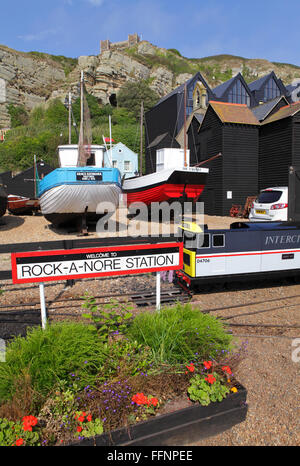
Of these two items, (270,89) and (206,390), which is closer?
(206,390)

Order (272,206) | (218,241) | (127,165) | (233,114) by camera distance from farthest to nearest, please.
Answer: (127,165) → (233,114) → (272,206) → (218,241)

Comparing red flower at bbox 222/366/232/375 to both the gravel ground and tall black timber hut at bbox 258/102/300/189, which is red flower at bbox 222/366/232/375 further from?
tall black timber hut at bbox 258/102/300/189

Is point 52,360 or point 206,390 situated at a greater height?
point 52,360

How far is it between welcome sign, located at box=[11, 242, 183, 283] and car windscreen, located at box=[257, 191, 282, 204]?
8545mm

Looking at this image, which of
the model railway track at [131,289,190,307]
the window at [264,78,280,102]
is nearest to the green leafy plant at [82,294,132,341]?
the model railway track at [131,289,190,307]

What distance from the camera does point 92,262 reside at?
3.98m

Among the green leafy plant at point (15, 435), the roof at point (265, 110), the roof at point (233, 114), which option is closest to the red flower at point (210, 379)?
the green leafy plant at point (15, 435)

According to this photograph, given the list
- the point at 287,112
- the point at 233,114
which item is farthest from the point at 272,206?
the point at 233,114

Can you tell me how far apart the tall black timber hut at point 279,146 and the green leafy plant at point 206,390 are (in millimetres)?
20523

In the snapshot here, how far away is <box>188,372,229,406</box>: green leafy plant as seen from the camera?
2.79 meters

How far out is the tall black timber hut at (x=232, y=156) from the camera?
22.6 m

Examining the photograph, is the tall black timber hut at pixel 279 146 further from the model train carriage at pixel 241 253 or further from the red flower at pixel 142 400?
the red flower at pixel 142 400

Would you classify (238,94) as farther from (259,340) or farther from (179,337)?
(179,337)

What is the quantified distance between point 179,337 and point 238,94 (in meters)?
40.3
